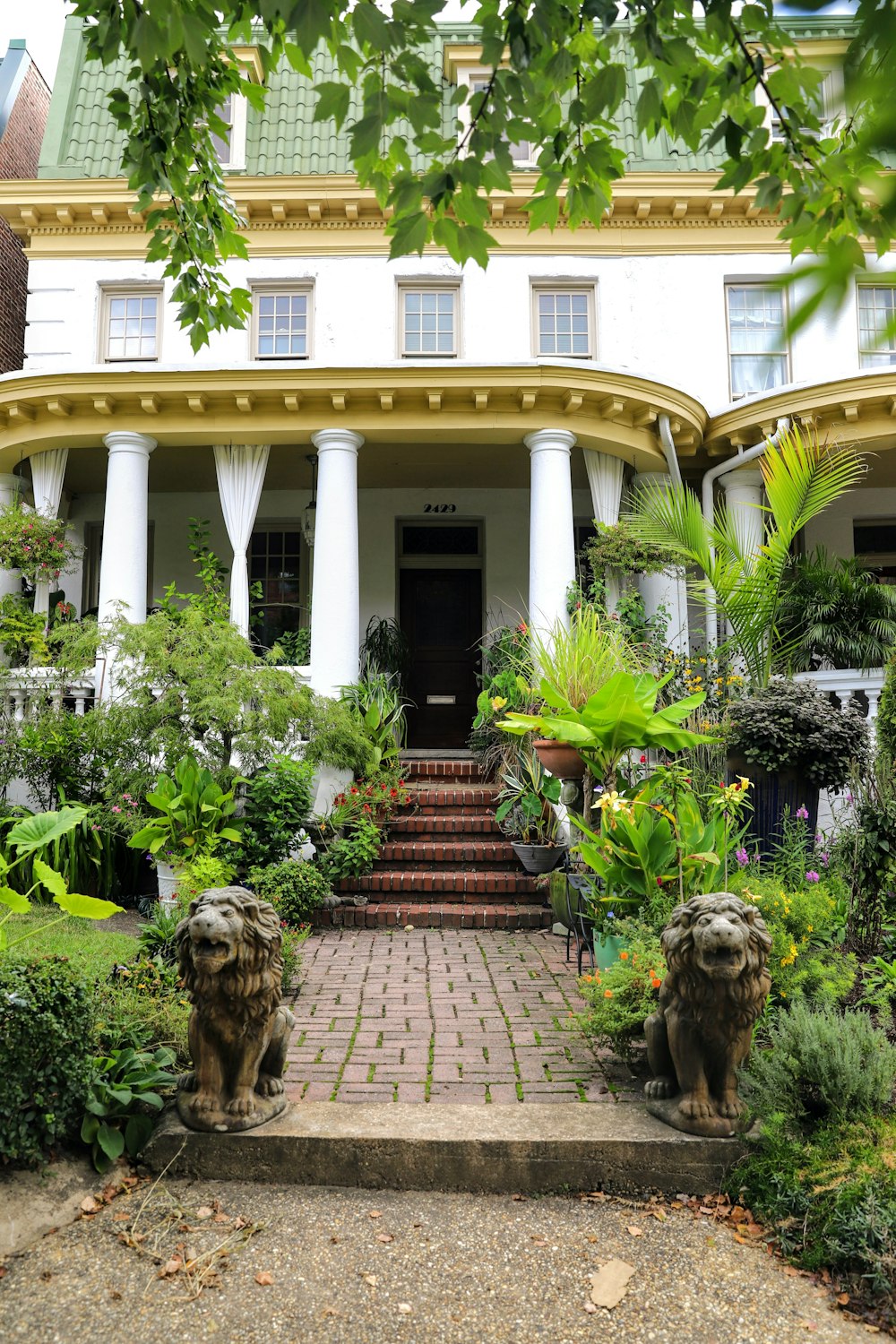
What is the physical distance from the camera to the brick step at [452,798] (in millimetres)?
8938

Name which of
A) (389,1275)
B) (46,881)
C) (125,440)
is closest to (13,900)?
(46,881)

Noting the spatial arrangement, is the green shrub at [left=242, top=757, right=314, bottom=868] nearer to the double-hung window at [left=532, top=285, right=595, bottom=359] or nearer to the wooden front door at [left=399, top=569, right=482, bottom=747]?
the wooden front door at [left=399, top=569, right=482, bottom=747]

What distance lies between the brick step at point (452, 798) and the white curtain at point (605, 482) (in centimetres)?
317

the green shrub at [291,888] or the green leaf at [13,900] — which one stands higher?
the green leaf at [13,900]

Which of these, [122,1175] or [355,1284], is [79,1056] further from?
[355,1284]

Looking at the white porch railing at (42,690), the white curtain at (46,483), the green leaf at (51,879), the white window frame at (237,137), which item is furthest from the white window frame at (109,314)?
the green leaf at (51,879)

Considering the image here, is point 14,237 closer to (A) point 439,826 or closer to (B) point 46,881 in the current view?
(A) point 439,826

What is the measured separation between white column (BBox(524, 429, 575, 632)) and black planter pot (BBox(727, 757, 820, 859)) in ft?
9.47

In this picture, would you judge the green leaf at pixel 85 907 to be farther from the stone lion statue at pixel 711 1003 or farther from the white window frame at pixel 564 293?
the white window frame at pixel 564 293

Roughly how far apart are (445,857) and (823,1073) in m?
4.93

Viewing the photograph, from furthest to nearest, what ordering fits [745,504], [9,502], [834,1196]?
[9,502] < [745,504] < [834,1196]

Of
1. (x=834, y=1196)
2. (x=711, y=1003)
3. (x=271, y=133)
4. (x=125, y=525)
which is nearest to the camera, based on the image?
(x=834, y=1196)

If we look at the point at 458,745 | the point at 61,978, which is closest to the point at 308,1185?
the point at 61,978

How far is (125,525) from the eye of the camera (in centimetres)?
936
